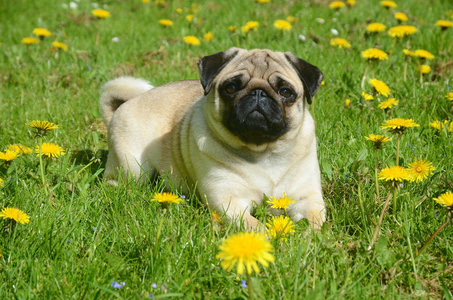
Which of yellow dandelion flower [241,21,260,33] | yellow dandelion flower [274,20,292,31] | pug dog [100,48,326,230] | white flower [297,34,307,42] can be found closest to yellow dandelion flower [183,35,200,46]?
yellow dandelion flower [241,21,260,33]

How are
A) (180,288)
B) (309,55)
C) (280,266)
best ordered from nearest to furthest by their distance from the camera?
(180,288)
(280,266)
(309,55)

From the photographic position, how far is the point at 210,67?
3650 millimetres

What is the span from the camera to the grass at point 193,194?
240cm

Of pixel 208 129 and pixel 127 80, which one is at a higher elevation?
pixel 208 129

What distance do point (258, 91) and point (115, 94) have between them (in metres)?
1.88

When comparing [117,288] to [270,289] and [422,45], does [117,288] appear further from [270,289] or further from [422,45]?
[422,45]

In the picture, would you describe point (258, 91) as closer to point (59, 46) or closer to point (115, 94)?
point (115, 94)

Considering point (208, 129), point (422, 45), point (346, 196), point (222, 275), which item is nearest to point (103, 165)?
point (208, 129)

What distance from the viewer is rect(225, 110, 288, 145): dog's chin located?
3.36m

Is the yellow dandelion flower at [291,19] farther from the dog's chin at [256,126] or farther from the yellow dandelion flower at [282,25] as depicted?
the dog's chin at [256,126]

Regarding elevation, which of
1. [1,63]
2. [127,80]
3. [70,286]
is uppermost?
[70,286]

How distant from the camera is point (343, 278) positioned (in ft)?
7.92

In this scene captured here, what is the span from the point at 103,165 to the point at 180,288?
2505 millimetres

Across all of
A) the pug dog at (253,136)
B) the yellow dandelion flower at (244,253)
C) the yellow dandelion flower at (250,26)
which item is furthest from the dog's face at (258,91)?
the yellow dandelion flower at (250,26)
